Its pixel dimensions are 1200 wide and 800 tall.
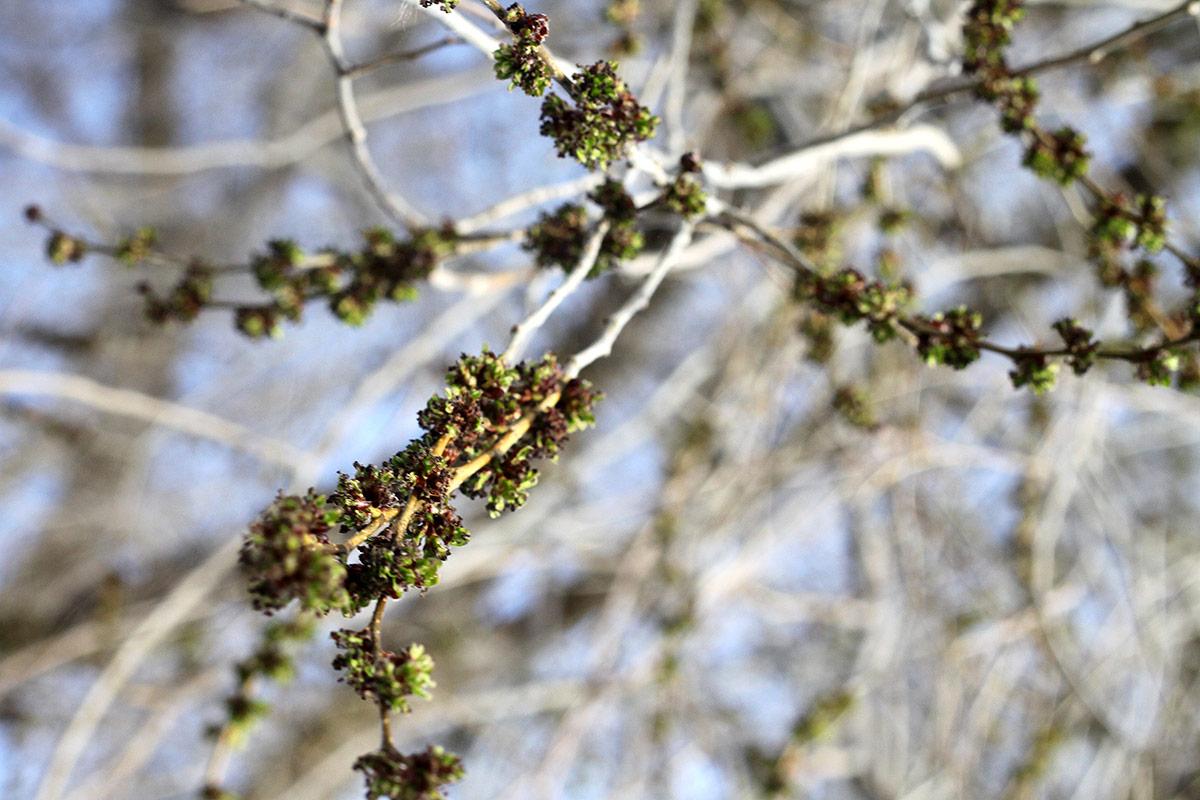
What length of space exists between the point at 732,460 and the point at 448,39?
2374 mm

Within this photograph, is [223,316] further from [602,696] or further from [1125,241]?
[1125,241]

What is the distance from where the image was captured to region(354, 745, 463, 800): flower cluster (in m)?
1.40

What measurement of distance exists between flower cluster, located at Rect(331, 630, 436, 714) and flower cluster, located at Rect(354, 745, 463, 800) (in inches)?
2.8

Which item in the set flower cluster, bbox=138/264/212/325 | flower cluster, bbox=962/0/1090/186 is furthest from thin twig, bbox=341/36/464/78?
flower cluster, bbox=962/0/1090/186

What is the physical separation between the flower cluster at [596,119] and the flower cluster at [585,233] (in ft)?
0.94

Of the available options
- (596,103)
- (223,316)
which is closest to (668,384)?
(596,103)

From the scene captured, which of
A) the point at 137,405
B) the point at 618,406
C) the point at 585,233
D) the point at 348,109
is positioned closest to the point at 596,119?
the point at 585,233

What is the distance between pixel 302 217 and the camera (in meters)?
7.15

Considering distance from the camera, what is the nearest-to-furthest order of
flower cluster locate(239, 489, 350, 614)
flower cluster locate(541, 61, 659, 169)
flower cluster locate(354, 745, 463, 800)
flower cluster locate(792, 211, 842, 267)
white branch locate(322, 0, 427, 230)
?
flower cluster locate(239, 489, 350, 614) → flower cluster locate(354, 745, 463, 800) → flower cluster locate(541, 61, 659, 169) → white branch locate(322, 0, 427, 230) → flower cluster locate(792, 211, 842, 267)

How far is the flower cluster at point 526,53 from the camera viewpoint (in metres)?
1.49

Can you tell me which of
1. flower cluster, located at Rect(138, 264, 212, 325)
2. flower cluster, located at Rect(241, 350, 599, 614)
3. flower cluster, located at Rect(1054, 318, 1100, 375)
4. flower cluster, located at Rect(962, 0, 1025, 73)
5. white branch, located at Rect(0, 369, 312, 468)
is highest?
white branch, located at Rect(0, 369, 312, 468)

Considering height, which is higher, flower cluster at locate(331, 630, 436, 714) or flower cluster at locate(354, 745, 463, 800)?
flower cluster at locate(331, 630, 436, 714)

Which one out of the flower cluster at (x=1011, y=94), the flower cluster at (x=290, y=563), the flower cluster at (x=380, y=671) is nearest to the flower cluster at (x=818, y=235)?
the flower cluster at (x=1011, y=94)

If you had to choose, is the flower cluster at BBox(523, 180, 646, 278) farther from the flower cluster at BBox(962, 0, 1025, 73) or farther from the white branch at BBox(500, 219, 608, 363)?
the flower cluster at BBox(962, 0, 1025, 73)
